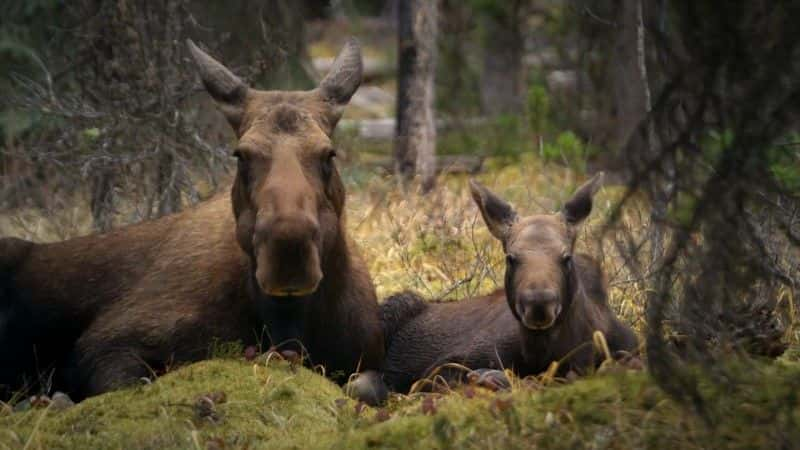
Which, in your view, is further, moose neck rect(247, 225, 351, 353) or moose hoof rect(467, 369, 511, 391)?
moose neck rect(247, 225, 351, 353)

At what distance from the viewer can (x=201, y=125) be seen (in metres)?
12.8

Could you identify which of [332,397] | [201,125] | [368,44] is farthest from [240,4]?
[368,44]

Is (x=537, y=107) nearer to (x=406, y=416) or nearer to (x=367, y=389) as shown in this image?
(x=367, y=389)

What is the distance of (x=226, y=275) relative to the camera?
27.6 feet

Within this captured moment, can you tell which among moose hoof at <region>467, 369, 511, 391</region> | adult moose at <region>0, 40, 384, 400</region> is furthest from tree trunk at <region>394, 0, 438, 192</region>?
moose hoof at <region>467, 369, 511, 391</region>

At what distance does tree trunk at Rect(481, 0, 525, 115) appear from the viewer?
976 inches

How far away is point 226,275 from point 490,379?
1753 millimetres

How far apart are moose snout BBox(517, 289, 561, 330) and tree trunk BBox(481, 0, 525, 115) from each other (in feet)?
53.5

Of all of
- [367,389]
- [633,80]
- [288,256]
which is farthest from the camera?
[633,80]

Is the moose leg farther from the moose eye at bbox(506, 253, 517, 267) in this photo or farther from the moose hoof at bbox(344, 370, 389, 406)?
the moose eye at bbox(506, 253, 517, 267)

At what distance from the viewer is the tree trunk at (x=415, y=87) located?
14781 millimetres

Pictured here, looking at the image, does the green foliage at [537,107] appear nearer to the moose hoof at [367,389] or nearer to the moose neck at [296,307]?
the moose neck at [296,307]

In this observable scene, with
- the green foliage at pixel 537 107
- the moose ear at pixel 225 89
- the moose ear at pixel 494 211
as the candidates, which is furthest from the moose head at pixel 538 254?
the green foliage at pixel 537 107

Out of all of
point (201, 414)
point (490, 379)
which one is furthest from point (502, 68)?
point (201, 414)
